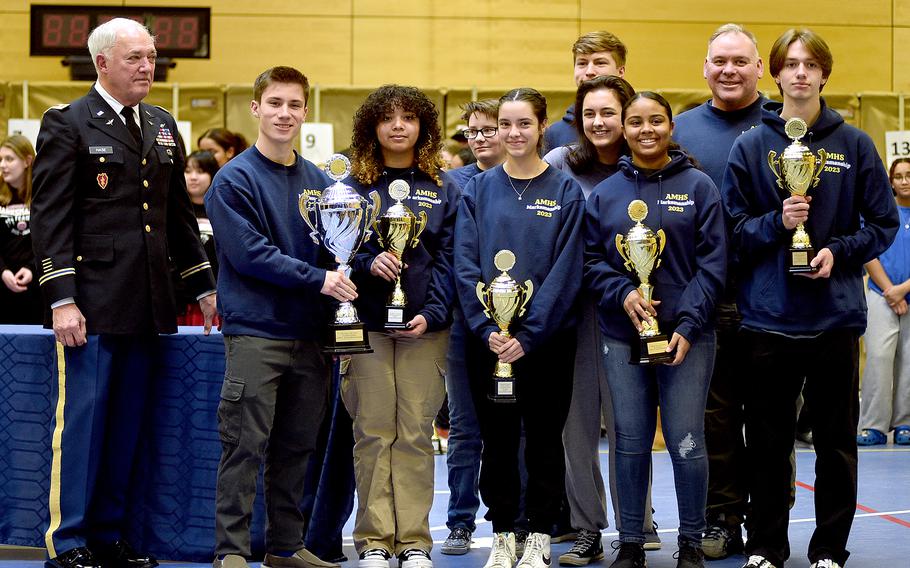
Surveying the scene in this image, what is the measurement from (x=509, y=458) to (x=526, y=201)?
95cm

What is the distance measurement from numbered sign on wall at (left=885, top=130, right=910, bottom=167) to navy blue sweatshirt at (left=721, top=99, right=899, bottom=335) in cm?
626

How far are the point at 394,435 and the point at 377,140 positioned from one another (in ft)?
3.66

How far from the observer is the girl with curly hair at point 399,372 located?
402 cm

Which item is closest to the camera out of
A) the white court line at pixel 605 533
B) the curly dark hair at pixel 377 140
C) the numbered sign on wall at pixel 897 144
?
the curly dark hair at pixel 377 140

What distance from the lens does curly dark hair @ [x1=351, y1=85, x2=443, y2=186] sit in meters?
4.09

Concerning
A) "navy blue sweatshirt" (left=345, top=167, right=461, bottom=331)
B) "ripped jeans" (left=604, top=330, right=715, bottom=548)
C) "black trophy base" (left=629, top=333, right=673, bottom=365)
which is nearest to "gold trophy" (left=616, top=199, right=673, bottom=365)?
"black trophy base" (left=629, top=333, right=673, bottom=365)

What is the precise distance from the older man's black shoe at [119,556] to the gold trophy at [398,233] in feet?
4.27

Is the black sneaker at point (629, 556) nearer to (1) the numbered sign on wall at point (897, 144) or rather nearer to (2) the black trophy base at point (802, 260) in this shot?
(2) the black trophy base at point (802, 260)

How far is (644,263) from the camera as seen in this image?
151 inches

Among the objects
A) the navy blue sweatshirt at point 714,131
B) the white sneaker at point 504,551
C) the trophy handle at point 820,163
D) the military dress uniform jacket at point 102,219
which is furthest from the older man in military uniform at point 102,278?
the trophy handle at point 820,163

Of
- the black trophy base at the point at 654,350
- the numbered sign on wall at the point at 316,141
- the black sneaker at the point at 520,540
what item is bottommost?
the black sneaker at the point at 520,540

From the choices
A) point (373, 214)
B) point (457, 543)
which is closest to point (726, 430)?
point (457, 543)

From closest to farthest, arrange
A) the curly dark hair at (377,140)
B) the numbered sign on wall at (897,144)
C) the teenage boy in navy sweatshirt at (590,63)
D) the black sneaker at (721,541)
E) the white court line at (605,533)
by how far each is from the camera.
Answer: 1. the curly dark hair at (377,140)
2. the black sneaker at (721,541)
3. the white court line at (605,533)
4. the teenage boy in navy sweatshirt at (590,63)
5. the numbered sign on wall at (897,144)

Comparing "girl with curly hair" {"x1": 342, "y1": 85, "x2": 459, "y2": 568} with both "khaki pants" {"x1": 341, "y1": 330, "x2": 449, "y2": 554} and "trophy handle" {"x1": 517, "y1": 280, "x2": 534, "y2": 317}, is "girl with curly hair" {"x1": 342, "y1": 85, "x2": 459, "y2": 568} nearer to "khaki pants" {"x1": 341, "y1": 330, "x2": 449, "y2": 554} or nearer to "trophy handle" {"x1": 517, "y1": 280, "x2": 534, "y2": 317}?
"khaki pants" {"x1": 341, "y1": 330, "x2": 449, "y2": 554}
